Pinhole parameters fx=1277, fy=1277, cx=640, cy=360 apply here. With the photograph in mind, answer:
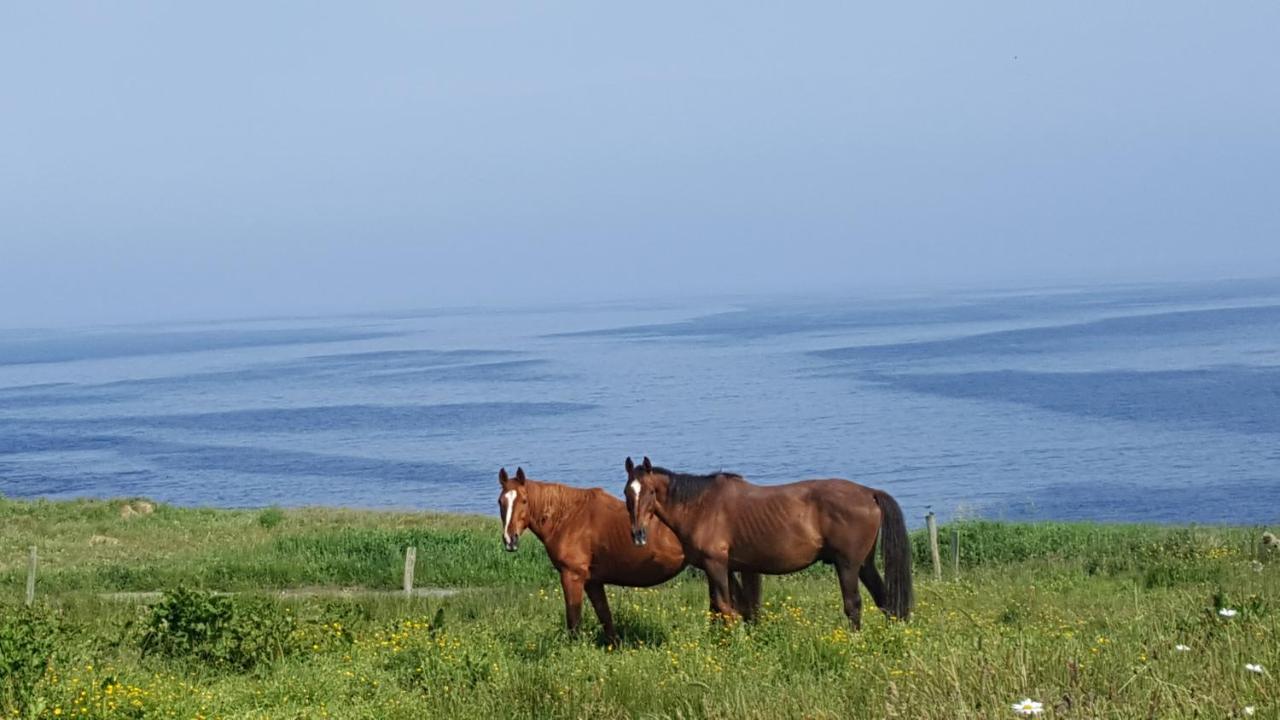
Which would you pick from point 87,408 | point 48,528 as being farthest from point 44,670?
point 87,408

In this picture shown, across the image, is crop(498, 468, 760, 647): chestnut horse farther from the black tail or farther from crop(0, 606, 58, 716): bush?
crop(0, 606, 58, 716): bush

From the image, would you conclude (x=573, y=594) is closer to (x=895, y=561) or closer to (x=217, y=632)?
(x=895, y=561)

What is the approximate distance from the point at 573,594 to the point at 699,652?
8.32 feet

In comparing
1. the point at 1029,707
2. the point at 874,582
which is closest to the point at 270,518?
the point at 874,582

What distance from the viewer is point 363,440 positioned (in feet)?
286

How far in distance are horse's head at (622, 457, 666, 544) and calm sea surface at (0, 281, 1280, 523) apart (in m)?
37.6

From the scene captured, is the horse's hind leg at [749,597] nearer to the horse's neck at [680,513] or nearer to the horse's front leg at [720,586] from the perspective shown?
the horse's front leg at [720,586]

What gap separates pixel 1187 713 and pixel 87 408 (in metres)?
128

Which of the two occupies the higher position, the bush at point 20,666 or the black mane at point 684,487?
the black mane at point 684,487

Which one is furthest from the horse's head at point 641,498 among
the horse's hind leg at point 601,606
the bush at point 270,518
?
the bush at point 270,518

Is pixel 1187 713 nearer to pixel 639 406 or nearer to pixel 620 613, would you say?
pixel 620 613

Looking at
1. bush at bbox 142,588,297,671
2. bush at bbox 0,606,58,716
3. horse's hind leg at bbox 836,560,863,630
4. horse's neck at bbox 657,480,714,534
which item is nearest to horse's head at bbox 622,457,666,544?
horse's neck at bbox 657,480,714,534

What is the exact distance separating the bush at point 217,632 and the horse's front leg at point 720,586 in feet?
14.2

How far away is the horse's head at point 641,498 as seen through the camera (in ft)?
40.2
